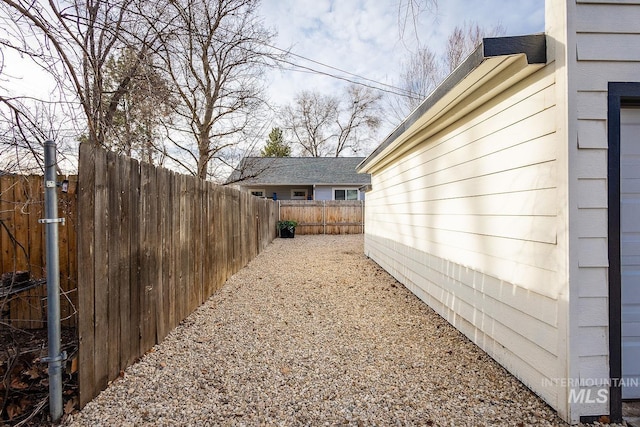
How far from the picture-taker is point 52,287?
1.94 meters

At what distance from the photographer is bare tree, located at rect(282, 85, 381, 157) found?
88.6 ft

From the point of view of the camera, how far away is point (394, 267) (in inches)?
246

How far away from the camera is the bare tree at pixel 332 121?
88.6ft

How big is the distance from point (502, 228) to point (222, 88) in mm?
10230

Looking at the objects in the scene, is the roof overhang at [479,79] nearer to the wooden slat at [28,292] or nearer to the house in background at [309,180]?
the wooden slat at [28,292]

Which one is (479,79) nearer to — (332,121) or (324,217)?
(324,217)

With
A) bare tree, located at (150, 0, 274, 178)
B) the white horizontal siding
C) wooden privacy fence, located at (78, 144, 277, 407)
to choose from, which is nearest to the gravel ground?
the white horizontal siding

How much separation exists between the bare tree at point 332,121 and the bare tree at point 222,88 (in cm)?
1592

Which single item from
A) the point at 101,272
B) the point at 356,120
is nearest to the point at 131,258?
the point at 101,272

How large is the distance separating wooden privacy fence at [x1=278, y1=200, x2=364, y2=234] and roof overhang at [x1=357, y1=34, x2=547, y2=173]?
12.1 meters

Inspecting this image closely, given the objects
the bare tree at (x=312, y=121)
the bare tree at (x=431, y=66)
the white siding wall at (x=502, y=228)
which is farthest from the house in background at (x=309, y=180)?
the white siding wall at (x=502, y=228)

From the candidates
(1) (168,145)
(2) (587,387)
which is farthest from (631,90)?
(1) (168,145)

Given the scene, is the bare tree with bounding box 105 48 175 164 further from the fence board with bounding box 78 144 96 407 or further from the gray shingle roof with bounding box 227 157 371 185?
the gray shingle roof with bounding box 227 157 371 185

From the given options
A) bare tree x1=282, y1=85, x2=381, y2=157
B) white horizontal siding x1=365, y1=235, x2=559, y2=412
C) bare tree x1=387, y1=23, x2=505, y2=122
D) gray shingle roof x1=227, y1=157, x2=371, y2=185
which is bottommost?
white horizontal siding x1=365, y1=235, x2=559, y2=412
